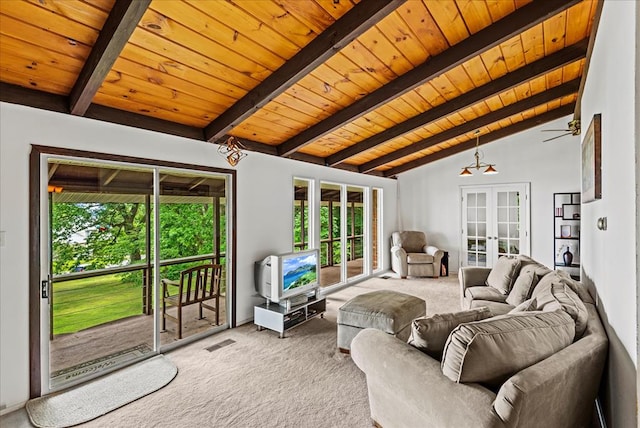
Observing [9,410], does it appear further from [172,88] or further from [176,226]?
[172,88]

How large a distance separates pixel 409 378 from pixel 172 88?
2.71 m

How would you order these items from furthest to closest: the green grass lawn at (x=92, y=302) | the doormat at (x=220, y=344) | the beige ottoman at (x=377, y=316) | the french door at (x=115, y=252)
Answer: the doormat at (x=220, y=344) < the beige ottoman at (x=377, y=316) < the green grass lawn at (x=92, y=302) < the french door at (x=115, y=252)

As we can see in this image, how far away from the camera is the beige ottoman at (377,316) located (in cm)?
302

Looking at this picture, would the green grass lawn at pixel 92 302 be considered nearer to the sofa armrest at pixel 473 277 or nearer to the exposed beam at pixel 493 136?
the sofa armrest at pixel 473 277

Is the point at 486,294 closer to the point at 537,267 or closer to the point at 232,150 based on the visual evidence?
the point at 537,267

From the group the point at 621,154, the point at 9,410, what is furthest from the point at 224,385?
the point at 621,154

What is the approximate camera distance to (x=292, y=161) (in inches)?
188

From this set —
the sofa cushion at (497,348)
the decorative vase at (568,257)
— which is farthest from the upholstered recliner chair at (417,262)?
the sofa cushion at (497,348)

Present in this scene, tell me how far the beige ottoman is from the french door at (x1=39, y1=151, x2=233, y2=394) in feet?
4.99

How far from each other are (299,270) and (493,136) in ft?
14.9

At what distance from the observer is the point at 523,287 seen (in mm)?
3205

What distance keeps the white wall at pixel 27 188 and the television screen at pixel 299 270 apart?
1.83 feet

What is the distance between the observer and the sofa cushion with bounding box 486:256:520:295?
3.64 meters

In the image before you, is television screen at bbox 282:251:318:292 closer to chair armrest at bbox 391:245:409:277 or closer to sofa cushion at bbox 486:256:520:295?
sofa cushion at bbox 486:256:520:295
